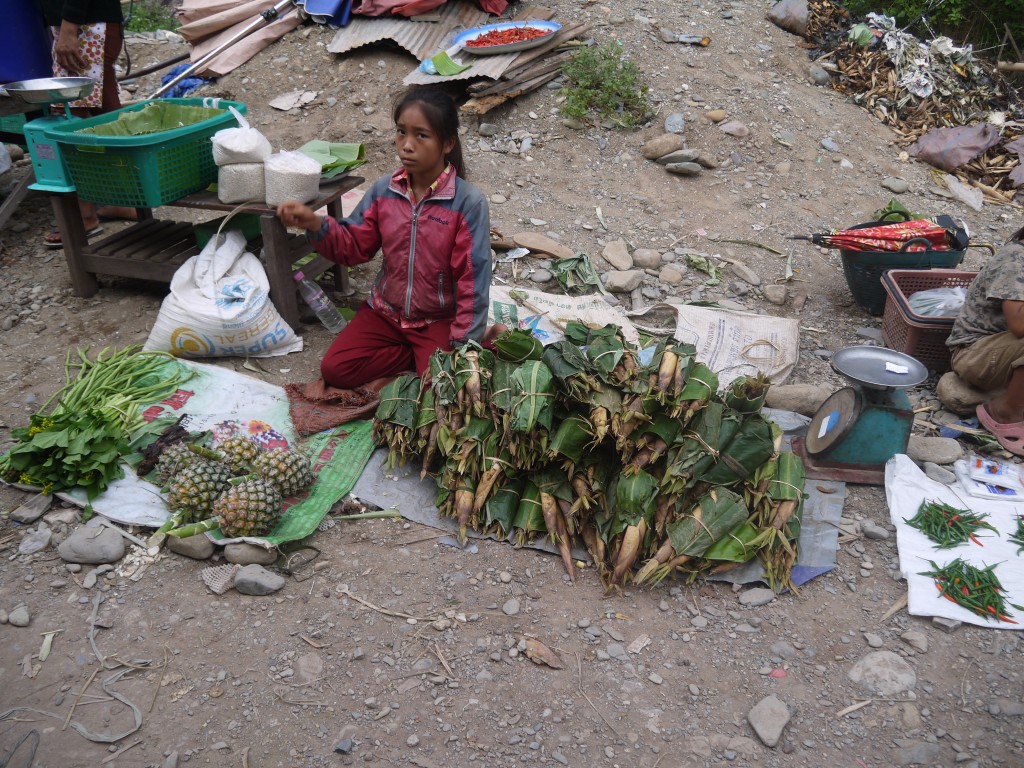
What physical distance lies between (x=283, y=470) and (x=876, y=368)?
2369 millimetres

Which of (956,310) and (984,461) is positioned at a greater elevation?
(956,310)

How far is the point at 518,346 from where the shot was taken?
3047 millimetres

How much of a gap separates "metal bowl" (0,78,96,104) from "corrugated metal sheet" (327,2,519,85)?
295 cm

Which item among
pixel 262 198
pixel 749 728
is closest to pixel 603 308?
pixel 262 198

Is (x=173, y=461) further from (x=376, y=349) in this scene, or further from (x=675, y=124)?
(x=675, y=124)

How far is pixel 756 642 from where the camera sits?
8.59 ft

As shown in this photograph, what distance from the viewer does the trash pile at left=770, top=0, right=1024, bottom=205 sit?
6.75m

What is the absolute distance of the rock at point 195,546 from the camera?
2785 millimetres

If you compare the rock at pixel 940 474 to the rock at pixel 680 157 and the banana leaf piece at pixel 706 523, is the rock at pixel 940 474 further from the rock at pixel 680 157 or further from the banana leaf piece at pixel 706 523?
the rock at pixel 680 157

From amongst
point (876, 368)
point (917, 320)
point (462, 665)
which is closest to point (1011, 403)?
point (917, 320)

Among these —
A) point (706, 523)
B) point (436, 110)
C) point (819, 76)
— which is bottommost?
point (706, 523)

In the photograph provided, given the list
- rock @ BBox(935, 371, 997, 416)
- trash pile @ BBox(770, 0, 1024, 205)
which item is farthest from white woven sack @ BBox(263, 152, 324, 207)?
trash pile @ BBox(770, 0, 1024, 205)

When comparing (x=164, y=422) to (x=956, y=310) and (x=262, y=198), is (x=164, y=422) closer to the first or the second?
(x=262, y=198)

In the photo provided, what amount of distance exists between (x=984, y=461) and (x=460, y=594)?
2.33 m
